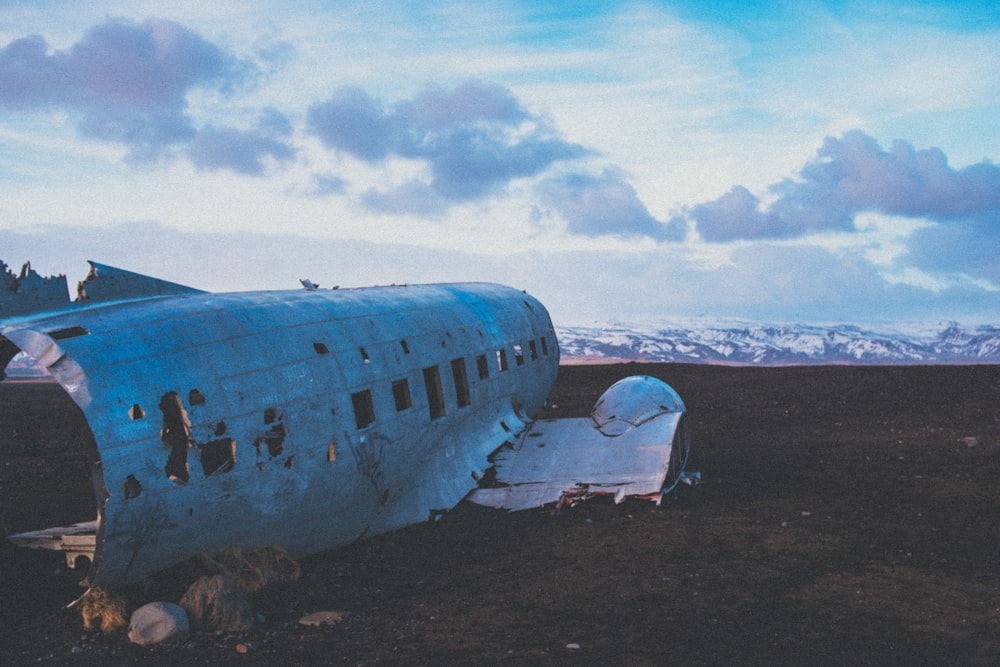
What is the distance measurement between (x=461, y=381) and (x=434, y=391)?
1.53m

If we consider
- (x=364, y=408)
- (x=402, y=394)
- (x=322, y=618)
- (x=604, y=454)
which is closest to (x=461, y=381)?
(x=402, y=394)

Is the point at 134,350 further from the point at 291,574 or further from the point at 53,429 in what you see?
the point at 53,429

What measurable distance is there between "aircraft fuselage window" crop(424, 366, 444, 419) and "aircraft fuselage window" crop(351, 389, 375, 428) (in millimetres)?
2524

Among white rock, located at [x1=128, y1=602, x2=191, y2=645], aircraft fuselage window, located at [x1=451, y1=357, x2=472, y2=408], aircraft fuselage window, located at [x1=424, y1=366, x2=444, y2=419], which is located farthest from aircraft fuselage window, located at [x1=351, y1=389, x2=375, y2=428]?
white rock, located at [x1=128, y1=602, x2=191, y2=645]

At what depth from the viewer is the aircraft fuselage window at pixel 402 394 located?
49.8ft

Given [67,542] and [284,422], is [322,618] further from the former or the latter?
[67,542]

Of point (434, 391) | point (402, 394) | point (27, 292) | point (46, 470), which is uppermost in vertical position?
point (27, 292)

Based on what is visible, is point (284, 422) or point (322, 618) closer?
point (322, 618)

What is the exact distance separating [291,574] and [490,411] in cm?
780

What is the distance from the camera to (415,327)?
664 inches

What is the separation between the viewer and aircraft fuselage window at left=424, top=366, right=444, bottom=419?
16.6 metres

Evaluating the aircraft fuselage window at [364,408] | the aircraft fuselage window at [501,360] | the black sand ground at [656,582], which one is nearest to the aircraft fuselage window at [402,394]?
the aircraft fuselage window at [364,408]

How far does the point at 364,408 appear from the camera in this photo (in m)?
14.1

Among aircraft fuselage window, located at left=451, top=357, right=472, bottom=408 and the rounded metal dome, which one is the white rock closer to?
aircraft fuselage window, located at left=451, top=357, right=472, bottom=408
